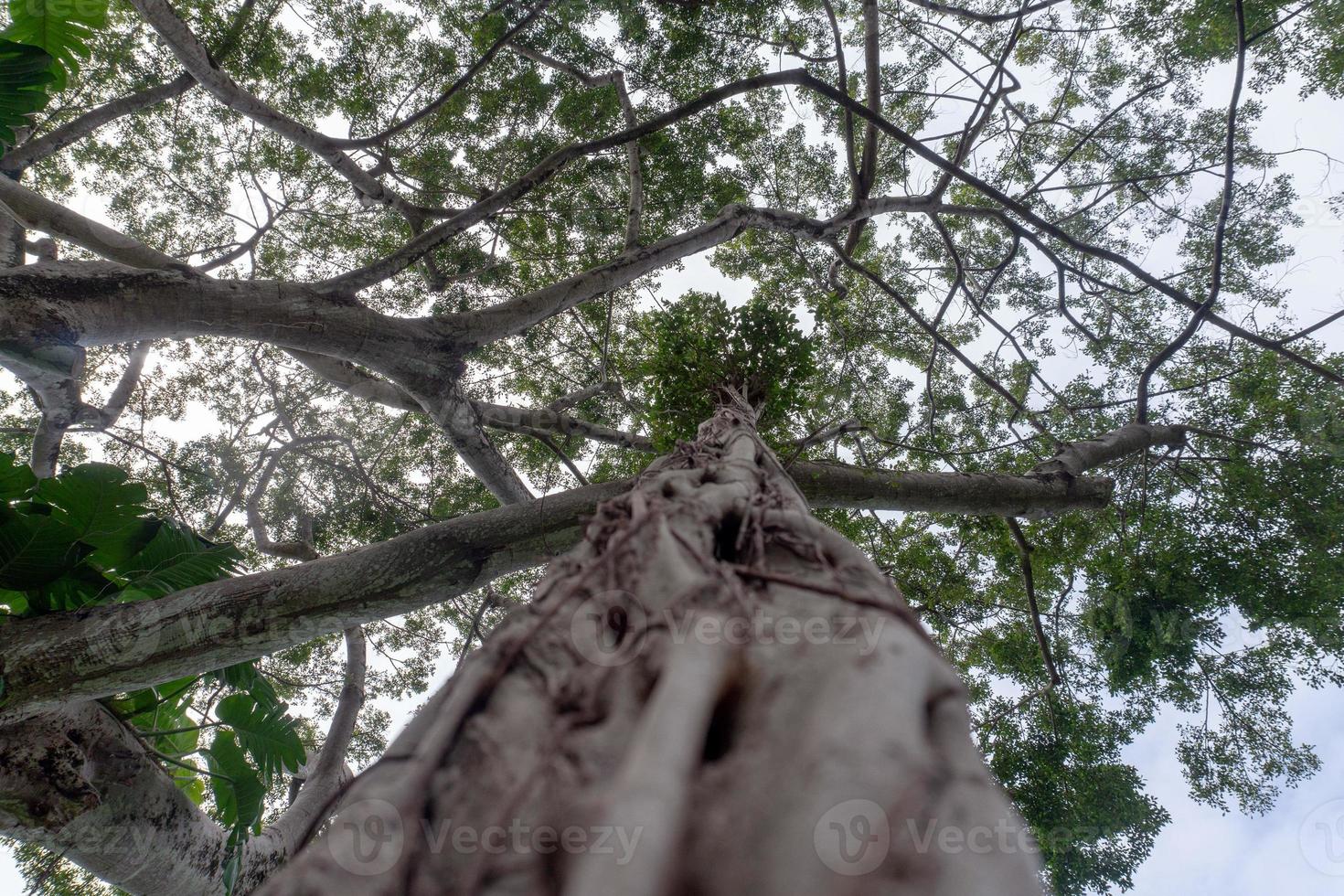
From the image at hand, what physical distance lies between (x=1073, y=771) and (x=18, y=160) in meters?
10.6

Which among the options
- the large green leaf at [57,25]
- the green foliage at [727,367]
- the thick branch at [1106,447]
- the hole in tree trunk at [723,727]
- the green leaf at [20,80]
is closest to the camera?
the hole in tree trunk at [723,727]

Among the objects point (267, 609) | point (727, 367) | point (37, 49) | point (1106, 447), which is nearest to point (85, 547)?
point (267, 609)

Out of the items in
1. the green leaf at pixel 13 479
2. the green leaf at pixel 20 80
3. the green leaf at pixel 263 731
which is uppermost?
the green leaf at pixel 20 80

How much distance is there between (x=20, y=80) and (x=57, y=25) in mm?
527

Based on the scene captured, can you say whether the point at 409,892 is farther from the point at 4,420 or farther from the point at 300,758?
the point at 4,420

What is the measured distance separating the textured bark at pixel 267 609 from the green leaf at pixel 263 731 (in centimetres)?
86

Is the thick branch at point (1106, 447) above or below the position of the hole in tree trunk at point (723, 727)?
above

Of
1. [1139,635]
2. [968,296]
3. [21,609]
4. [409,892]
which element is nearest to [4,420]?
[21,609]

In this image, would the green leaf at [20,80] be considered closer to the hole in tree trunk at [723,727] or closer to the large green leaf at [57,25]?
the large green leaf at [57,25]

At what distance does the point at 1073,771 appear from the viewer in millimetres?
5219

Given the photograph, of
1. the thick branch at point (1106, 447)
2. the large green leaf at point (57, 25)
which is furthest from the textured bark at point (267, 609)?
the thick branch at point (1106, 447)

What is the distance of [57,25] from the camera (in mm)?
3041

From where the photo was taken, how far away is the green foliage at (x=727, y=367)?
388 centimetres

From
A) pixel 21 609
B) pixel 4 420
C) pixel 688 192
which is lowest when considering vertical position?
pixel 21 609
